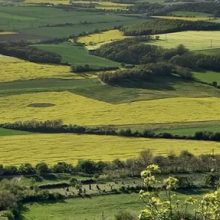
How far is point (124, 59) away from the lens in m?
103

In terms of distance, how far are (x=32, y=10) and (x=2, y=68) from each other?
2480 inches

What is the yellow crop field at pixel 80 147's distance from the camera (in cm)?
5284

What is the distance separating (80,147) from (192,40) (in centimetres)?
6120

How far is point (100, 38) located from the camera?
391 ft

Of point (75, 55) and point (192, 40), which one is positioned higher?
point (192, 40)

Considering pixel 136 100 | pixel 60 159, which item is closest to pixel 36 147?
pixel 60 159

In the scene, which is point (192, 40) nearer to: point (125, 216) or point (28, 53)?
point (28, 53)

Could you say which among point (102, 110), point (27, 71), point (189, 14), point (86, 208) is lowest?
point (102, 110)

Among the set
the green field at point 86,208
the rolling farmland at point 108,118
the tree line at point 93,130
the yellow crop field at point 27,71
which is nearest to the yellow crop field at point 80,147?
the rolling farmland at point 108,118

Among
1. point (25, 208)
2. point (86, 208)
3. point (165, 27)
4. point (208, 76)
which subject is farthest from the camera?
point (165, 27)

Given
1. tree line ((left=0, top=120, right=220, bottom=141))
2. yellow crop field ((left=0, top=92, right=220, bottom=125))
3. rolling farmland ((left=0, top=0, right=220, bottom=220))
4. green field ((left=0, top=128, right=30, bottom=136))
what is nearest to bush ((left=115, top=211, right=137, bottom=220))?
rolling farmland ((left=0, top=0, right=220, bottom=220))

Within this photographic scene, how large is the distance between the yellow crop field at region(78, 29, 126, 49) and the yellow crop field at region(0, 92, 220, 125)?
37541 millimetres

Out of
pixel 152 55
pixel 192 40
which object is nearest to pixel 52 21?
pixel 192 40

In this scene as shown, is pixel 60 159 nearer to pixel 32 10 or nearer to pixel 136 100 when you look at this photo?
pixel 136 100
